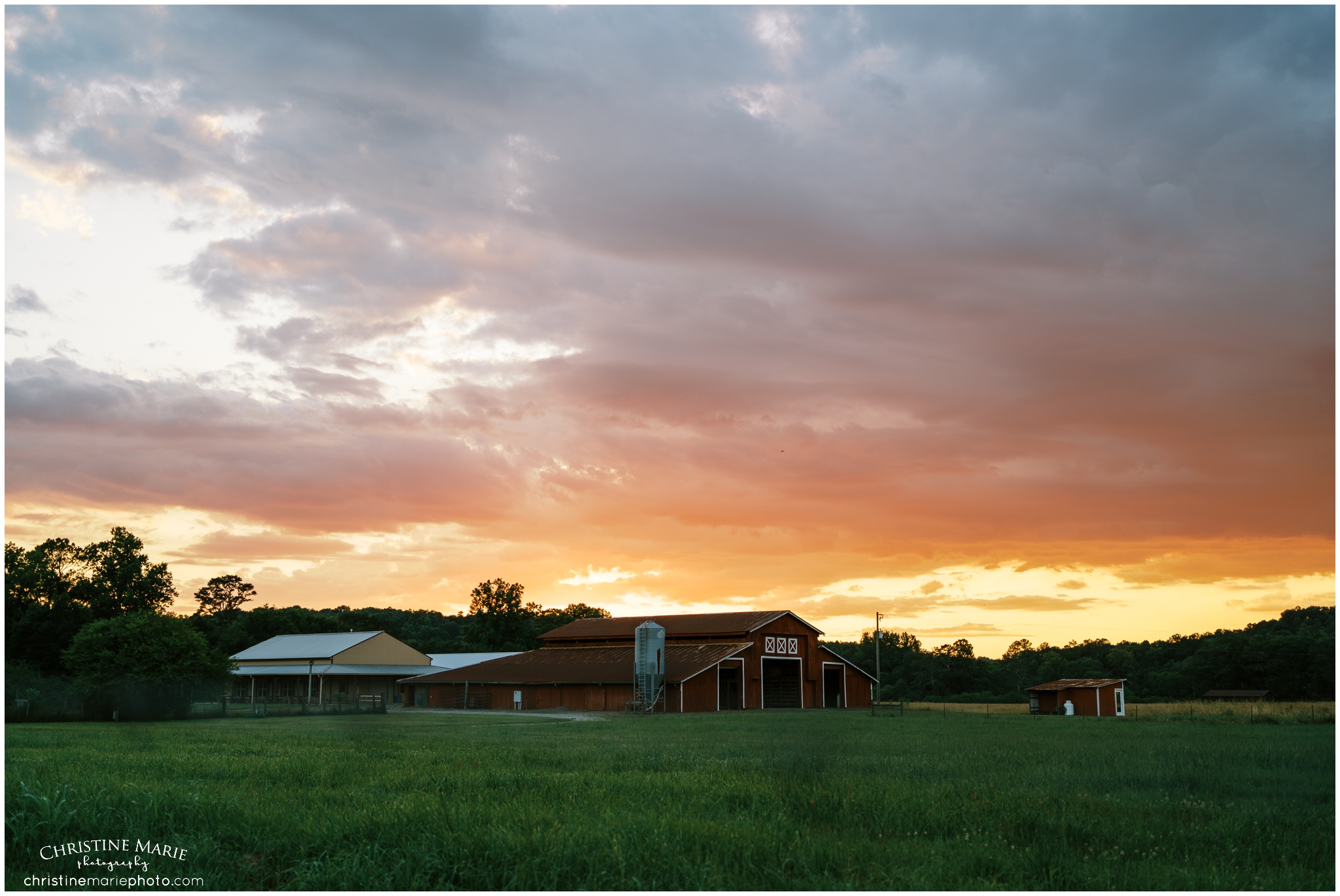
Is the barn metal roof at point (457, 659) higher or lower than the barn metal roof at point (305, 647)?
lower

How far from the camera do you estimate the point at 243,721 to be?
41.9 meters

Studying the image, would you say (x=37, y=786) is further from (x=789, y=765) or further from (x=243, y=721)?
(x=243, y=721)

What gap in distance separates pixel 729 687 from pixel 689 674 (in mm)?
5354

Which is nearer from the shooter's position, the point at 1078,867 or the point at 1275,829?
Result: the point at 1078,867

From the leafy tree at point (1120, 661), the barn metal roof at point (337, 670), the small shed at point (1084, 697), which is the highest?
the leafy tree at point (1120, 661)

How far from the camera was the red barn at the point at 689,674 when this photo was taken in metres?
62.8

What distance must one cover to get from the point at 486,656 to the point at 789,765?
84829 mm

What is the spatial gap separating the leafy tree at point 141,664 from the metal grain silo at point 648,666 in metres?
25.1

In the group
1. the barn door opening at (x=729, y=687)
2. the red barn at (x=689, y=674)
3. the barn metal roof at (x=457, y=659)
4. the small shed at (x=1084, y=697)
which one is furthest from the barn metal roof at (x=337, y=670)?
the small shed at (x=1084, y=697)

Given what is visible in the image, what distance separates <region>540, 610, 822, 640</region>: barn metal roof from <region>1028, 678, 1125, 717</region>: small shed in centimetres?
1615

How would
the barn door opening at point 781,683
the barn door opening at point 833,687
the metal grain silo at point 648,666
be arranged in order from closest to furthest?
the metal grain silo at point 648,666, the barn door opening at point 781,683, the barn door opening at point 833,687

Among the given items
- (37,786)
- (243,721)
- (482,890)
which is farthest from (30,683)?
(482,890)

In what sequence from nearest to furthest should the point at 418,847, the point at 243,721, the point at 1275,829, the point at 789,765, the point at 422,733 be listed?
the point at 418,847
the point at 1275,829
the point at 789,765
the point at 422,733
the point at 243,721

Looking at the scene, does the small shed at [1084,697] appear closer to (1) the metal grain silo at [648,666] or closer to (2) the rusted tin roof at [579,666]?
(2) the rusted tin roof at [579,666]
